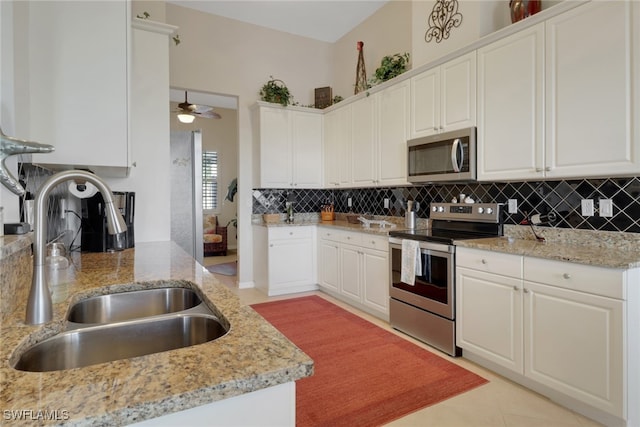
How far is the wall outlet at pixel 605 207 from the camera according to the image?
2.23 metres

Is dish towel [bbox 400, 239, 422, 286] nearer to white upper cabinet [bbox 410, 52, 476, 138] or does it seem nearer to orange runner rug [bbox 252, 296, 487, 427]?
orange runner rug [bbox 252, 296, 487, 427]

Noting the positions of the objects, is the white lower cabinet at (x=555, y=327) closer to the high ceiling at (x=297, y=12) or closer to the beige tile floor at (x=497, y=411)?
the beige tile floor at (x=497, y=411)

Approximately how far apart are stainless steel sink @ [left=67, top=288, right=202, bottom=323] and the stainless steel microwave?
7.70 feet

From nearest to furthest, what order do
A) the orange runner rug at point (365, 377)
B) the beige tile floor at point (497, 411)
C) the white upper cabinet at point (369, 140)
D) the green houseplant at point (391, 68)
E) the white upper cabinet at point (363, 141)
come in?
the beige tile floor at point (497, 411) < the orange runner rug at point (365, 377) < the white upper cabinet at point (369, 140) < the green houseplant at point (391, 68) < the white upper cabinet at point (363, 141)

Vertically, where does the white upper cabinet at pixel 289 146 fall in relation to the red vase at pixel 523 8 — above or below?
below

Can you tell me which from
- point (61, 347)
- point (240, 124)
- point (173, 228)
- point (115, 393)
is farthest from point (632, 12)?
point (173, 228)

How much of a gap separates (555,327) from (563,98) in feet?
4.74

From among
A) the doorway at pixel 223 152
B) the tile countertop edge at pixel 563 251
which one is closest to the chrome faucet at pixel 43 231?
the tile countertop edge at pixel 563 251

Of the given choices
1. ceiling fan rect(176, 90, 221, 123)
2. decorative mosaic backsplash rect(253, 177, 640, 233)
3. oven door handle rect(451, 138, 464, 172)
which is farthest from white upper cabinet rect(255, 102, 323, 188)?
oven door handle rect(451, 138, 464, 172)

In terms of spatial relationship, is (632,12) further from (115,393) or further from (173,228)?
(173,228)

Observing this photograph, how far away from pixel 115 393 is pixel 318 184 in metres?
4.44

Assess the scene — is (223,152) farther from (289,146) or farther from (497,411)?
(497,411)

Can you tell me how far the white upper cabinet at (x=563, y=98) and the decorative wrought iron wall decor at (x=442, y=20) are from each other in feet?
1.70

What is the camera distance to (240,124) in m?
4.71
